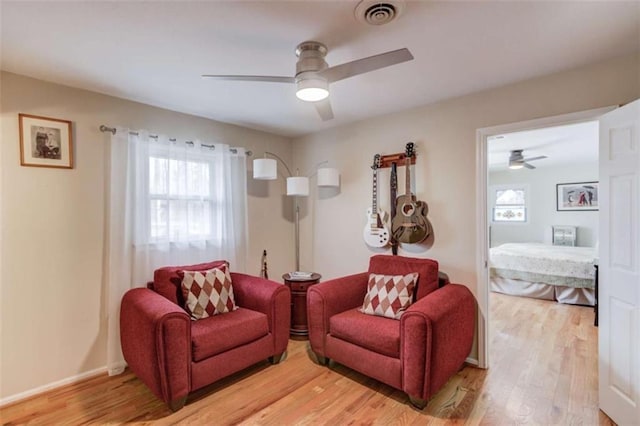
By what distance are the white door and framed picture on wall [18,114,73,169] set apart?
12.5ft

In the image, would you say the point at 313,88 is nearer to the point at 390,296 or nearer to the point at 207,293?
the point at 390,296

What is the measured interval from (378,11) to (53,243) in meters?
2.73

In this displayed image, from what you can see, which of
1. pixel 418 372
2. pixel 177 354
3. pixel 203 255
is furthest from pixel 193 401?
pixel 418 372

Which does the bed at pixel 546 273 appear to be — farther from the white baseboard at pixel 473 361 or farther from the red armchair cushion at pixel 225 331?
the red armchair cushion at pixel 225 331

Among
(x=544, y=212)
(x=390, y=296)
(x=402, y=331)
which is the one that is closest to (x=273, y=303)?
(x=390, y=296)

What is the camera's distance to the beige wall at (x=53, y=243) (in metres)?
2.21

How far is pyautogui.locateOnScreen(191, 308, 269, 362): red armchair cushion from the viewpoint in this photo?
7.23 ft

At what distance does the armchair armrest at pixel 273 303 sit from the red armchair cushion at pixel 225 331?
7 centimetres

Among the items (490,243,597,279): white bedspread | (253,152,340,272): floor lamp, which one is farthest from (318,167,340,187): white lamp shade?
(490,243,597,279): white bedspread

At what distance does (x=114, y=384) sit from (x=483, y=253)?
313 cm

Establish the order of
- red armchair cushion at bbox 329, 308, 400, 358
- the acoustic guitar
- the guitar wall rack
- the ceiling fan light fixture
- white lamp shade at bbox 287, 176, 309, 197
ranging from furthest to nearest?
white lamp shade at bbox 287, 176, 309, 197 < the guitar wall rack < the acoustic guitar < red armchair cushion at bbox 329, 308, 400, 358 < the ceiling fan light fixture

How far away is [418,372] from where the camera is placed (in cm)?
200

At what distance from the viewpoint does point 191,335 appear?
2.16 m

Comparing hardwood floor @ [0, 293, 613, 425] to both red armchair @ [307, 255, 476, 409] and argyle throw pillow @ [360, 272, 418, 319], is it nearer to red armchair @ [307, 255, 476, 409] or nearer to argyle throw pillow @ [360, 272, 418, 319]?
red armchair @ [307, 255, 476, 409]
